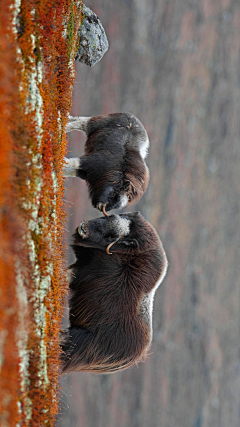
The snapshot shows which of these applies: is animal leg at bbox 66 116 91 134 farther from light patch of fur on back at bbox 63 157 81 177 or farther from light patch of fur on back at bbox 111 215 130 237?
light patch of fur on back at bbox 111 215 130 237

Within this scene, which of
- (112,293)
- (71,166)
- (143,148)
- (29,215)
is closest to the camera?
(29,215)

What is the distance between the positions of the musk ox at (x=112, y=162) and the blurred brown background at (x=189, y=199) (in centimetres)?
220

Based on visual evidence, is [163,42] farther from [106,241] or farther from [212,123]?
[106,241]

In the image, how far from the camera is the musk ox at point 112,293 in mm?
2027

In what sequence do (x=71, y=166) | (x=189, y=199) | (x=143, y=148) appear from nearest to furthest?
(x=71, y=166) < (x=143, y=148) < (x=189, y=199)

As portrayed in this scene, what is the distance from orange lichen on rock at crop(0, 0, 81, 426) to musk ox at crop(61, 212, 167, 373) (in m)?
0.21

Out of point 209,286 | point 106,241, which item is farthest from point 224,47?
point 106,241

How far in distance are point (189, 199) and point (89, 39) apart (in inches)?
115

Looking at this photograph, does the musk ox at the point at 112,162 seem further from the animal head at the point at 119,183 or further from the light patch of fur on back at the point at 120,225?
the light patch of fur on back at the point at 120,225

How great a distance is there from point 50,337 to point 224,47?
480 cm

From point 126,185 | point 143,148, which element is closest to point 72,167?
point 126,185

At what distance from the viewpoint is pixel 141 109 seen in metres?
5.11

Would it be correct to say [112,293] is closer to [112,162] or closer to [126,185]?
[126,185]

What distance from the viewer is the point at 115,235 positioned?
7.02 ft
